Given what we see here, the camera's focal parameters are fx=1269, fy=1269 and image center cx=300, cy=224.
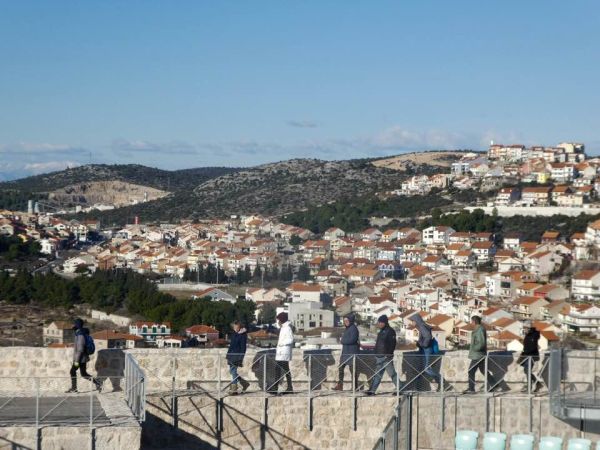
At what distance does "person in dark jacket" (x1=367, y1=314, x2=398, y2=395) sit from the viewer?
1038cm

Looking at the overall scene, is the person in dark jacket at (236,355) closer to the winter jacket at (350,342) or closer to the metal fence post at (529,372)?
the winter jacket at (350,342)

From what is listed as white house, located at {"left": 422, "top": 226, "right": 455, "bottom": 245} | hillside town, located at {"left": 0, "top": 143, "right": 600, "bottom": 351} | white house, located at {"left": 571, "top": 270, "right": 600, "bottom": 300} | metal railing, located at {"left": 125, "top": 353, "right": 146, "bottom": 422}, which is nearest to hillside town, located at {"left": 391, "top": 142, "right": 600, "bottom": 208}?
hillside town, located at {"left": 0, "top": 143, "right": 600, "bottom": 351}

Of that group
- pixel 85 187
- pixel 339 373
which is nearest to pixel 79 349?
pixel 339 373

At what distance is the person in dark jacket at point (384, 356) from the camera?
10375 mm

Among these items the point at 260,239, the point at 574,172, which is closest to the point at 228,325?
the point at 260,239

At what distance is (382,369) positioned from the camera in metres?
10.4

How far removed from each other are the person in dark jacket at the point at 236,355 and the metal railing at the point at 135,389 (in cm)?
97

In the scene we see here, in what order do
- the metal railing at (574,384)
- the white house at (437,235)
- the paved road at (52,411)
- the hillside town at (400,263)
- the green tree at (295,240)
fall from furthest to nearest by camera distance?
the green tree at (295,240), the white house at (437,235), the hillside town at (400,263), the metal railing at (574,384), the paved road at (52,411)

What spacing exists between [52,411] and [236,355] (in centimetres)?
206

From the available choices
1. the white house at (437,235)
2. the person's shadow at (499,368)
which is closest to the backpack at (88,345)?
the person's shadow at (499,368)

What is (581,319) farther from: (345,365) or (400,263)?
(345,365)

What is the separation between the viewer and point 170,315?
54.3m

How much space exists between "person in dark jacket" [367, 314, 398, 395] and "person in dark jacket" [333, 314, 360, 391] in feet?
0.55

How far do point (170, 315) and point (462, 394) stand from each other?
146 feet
